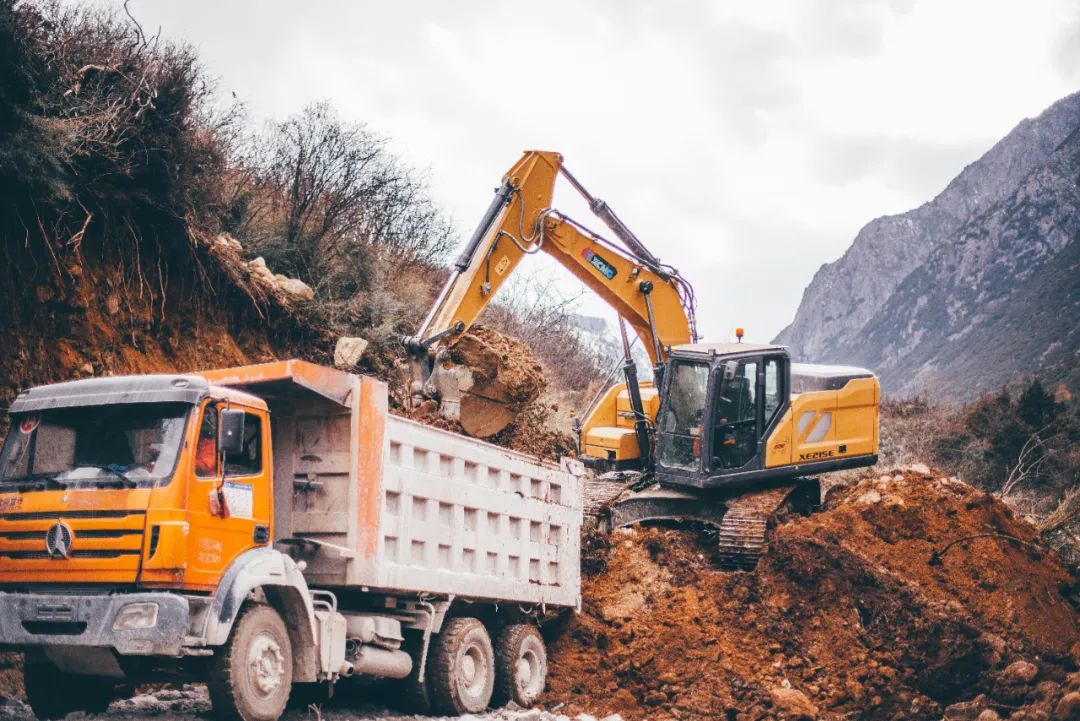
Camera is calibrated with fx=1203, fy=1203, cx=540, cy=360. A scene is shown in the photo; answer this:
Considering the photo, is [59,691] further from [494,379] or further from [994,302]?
[994,302]

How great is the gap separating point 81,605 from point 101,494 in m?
0.71

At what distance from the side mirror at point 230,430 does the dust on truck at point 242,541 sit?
1 cm

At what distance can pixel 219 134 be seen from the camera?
55.6 ft

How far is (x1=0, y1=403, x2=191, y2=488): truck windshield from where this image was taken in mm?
7914

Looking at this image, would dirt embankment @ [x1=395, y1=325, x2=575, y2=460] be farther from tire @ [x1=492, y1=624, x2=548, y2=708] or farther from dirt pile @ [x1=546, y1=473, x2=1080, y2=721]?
tire @ [x1=492, y1=624, x2=548, y2=708]

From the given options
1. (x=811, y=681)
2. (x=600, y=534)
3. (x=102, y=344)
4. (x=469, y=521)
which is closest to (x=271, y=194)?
(x=102, y=344)

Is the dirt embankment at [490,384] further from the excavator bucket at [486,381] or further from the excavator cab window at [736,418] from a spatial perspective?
the excavator cab window at [736,418]

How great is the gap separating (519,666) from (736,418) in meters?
4.56

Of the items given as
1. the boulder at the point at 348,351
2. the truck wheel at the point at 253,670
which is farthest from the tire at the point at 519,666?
the boulder at the point at 348,351

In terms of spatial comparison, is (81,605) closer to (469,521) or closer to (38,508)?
(38,508)

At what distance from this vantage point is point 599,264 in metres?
15.3

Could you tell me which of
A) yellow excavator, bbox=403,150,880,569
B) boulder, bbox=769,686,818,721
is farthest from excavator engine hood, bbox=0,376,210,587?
boulder, bbox=769,686,818,721

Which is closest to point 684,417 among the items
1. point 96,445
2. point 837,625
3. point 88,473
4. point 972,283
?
point 837,625

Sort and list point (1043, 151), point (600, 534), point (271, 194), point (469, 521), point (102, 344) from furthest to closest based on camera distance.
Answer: point (1043, 151) → point (271, 194) → point (600, 534) → point (102, 344) → point (469, 521)
